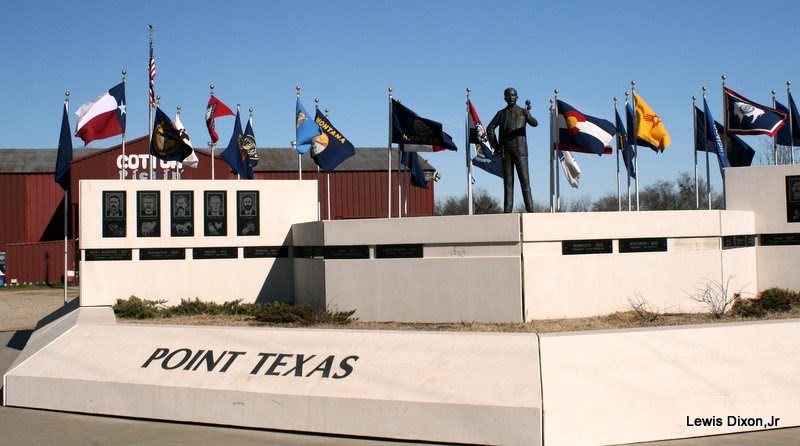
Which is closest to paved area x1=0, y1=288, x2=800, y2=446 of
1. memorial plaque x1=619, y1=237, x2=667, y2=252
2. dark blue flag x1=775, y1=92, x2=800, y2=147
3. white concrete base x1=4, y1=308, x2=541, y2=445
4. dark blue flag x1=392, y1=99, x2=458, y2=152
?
white concrete base x1=4, y1=308, x2=541, y2=445

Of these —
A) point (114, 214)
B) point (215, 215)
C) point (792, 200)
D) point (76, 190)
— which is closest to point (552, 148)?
point (792, 200)

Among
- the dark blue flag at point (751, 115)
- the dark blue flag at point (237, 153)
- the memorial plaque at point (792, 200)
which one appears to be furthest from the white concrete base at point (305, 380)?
the dark blue flag at point (751, 115)

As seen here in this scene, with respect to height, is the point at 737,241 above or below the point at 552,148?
below

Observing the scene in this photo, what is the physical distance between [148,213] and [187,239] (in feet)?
3.77

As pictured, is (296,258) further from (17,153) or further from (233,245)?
(17,153)

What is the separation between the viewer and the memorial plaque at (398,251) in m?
16.7

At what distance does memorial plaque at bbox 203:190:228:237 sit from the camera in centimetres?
2070

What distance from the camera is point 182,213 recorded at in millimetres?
20547

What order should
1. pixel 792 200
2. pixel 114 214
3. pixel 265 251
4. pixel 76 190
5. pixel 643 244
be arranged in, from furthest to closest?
pixel 76 190 < pixel 265 251 < pixel 114 214 < pixel 792 200 < pixel 643 244

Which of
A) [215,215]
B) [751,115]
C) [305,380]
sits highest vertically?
[751,115]

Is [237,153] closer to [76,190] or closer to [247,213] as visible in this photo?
[247,213]

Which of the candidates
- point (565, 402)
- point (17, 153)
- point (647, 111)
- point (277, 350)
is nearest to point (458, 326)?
point (277, 350)

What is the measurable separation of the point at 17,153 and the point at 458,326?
41.6 meters

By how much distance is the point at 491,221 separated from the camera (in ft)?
51.6
